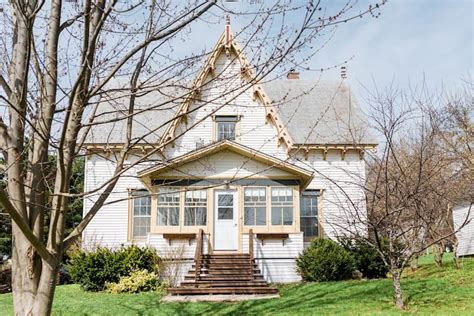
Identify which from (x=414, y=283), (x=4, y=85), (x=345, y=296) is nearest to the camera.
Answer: (x=4, y=85)

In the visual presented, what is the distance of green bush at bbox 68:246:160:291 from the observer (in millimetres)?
14680

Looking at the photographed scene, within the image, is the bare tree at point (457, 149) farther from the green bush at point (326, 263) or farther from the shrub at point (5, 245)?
the shrub at point (5, 245)

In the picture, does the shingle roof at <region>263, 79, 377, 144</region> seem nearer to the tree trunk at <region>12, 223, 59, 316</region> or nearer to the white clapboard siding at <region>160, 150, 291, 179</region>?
the white clapboard siding at <region>160, 150, 291, 179</region>

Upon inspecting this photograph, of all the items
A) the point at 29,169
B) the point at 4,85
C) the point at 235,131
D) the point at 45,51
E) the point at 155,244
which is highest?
the point at 235,131

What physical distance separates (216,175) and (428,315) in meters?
8.86

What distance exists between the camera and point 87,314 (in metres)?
10.5

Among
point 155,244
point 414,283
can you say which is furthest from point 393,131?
point 155,244

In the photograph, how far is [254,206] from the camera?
16750mm

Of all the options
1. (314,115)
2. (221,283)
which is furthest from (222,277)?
(314,115)

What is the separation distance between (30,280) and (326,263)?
1182 centimetres

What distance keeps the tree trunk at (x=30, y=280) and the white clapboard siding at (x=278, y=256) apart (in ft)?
40.3

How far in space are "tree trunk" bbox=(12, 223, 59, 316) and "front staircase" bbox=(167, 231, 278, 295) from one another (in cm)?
830

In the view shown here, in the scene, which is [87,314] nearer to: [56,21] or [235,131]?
[56,21]

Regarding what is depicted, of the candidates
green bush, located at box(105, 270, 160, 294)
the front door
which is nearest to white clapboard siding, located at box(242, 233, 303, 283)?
the front door
